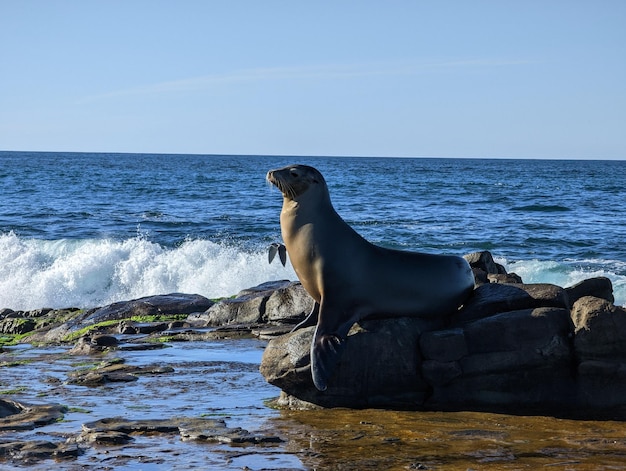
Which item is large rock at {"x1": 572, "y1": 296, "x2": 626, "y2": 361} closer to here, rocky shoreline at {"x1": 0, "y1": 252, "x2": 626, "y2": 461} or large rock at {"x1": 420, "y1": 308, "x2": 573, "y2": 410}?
rocky shoreline at {"x1": 0, "y1": 252, "x2": 626, "y2": 461}

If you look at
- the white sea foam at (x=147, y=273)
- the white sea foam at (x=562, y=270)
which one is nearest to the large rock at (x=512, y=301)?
the white sea foam at (x=147, y=273)

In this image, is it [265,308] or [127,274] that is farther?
[127,274]

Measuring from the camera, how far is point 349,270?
847 cm

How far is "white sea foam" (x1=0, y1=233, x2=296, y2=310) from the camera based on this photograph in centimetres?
2148

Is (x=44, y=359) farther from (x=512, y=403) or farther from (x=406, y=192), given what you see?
(x=406, y=192)

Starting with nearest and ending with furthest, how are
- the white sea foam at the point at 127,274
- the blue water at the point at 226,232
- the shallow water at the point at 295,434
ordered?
the shallow water at the point at 295,434 < the white sea foam at the point at 127,274 < the blue water at the point at 226,232

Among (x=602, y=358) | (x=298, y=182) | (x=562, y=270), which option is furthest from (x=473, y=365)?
(x=562, y=270)

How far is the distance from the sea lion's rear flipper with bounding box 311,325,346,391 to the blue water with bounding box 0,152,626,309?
1197 centimetres

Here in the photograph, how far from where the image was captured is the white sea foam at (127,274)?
21.5 meters

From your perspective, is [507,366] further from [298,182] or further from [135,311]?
[135,311]

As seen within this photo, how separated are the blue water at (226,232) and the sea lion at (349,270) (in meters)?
10.9

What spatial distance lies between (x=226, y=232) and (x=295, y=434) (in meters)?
25.2

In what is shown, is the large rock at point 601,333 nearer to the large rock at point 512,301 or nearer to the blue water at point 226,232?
the large rock at point 512,301

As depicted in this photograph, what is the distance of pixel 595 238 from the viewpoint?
29.8 m
